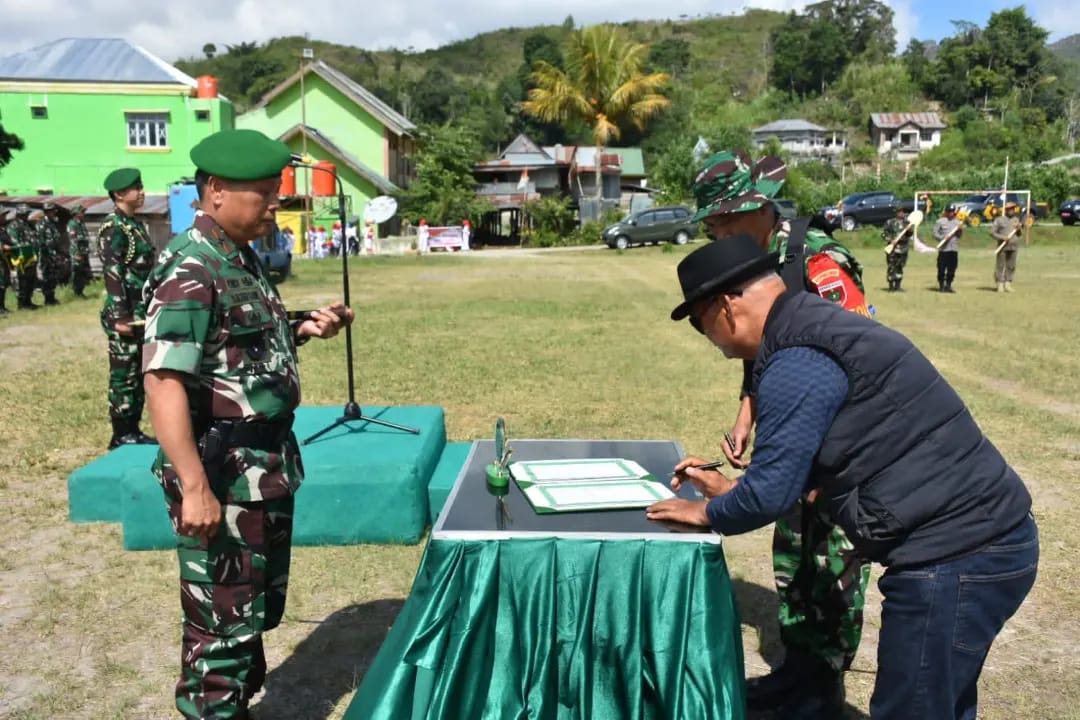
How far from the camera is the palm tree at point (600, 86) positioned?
40.6m

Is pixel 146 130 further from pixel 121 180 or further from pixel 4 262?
pixel 121 180

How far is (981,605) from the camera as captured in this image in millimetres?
2064

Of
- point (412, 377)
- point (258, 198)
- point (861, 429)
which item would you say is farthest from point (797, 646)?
point (412, 377)

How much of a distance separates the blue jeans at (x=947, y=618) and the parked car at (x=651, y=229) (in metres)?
31.1

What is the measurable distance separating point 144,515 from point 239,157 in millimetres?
2910

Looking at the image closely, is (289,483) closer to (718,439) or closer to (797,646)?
(797,646)

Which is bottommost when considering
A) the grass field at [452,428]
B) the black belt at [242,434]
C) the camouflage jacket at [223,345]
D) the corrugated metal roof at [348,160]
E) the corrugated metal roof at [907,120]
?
the grass field at [452,428]

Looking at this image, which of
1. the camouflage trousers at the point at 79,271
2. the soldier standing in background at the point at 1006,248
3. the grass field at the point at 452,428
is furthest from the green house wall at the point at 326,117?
the soldier standing in background at the point at 1006,248

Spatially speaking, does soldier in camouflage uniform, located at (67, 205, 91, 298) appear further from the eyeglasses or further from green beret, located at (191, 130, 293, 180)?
the eyeglasses

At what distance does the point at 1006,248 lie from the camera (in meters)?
17.1

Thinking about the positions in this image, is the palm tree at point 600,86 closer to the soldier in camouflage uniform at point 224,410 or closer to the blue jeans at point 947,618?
the soldier in camouflage uniform at point 224,410

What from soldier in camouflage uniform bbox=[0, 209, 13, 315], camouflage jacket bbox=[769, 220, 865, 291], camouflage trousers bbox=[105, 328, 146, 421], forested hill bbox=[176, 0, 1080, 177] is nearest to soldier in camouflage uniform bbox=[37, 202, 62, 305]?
soldier in camouflage uniform bbox=[0, 209, 13, 315]

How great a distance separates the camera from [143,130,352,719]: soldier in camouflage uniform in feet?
7.86

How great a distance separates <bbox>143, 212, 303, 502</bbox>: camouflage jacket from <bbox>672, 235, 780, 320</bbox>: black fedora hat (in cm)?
128
